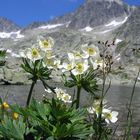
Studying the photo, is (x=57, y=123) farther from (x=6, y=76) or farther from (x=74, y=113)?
(x=6, y=76)

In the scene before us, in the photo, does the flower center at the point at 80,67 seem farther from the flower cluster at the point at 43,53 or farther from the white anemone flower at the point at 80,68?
the flower cluster at the point at 43,53

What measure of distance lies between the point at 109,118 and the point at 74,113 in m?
0.91

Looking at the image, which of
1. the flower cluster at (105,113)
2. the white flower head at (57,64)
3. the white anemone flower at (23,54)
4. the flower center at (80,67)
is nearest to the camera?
the flower cluster at (105,113)

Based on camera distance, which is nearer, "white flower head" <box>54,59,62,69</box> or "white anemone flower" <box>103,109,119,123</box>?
"white anemone flower" <box>103,109,119,123</box>

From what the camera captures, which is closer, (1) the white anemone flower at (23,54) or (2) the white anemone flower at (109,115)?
(2) the white anemone flower at (109,115)

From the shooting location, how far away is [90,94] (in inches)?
201

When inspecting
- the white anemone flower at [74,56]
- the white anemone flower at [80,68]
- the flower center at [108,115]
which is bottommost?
the flower center at [108,115]

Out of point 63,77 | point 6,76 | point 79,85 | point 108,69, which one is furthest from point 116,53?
point 6,76

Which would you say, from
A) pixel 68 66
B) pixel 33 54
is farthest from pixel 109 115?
pixel 33 54

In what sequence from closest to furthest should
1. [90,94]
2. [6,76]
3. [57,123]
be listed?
1. [57,123]
2. [90,94]
3. [6,76]

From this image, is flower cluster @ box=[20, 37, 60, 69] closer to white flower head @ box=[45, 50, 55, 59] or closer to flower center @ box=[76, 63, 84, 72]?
white flower head @ box=[45, 50, 55, 59]

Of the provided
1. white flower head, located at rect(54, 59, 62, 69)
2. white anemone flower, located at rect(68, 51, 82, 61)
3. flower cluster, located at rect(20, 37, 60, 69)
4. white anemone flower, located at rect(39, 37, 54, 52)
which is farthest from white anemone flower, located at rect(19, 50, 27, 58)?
white anemone flower, located at rect(68, 51, 82, 61)

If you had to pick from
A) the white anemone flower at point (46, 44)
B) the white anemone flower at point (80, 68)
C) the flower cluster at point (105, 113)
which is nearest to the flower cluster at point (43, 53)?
the white anemone flower at point (46, 44)

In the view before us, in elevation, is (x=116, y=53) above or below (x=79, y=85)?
above
